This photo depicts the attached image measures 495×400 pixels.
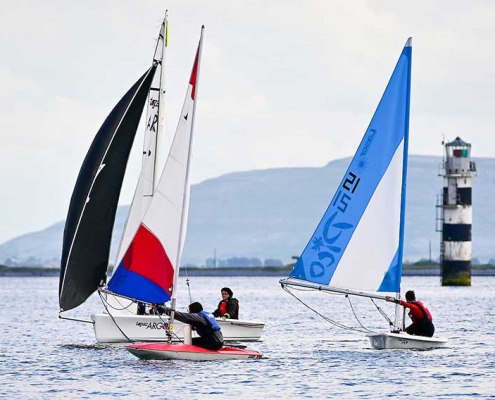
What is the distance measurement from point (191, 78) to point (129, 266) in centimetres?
507

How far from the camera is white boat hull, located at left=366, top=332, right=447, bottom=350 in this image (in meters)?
35.6

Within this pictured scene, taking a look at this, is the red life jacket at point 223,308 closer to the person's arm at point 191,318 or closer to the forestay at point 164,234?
the forestay at point 164,234

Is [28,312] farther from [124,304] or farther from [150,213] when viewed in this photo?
[150,213]

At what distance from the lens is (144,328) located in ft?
126

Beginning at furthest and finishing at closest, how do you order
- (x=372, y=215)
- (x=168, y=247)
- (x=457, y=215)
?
(x=457, y=215) < (x=372, y=215) < (x=168, y=247)

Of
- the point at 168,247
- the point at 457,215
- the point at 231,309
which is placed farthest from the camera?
the point at 457,215

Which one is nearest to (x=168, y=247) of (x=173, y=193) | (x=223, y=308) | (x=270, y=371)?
(x=173, y=193)

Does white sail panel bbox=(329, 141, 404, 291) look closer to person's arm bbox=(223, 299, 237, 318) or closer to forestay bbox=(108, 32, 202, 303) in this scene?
forestay bbox=(108, 32, 202, 303)

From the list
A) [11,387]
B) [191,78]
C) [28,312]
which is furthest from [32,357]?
[28,312]

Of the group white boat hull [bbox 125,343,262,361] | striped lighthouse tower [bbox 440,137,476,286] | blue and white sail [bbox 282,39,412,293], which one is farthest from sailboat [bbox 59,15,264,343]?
striped lighthouse tower [bbox 440,137,476,286]

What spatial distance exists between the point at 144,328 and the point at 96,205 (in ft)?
13.0

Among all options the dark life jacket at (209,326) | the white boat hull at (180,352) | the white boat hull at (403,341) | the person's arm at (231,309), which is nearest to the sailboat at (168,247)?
the white boat hull at (180,352)

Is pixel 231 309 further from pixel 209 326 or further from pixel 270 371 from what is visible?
pixel 209 326

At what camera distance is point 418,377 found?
105ft
